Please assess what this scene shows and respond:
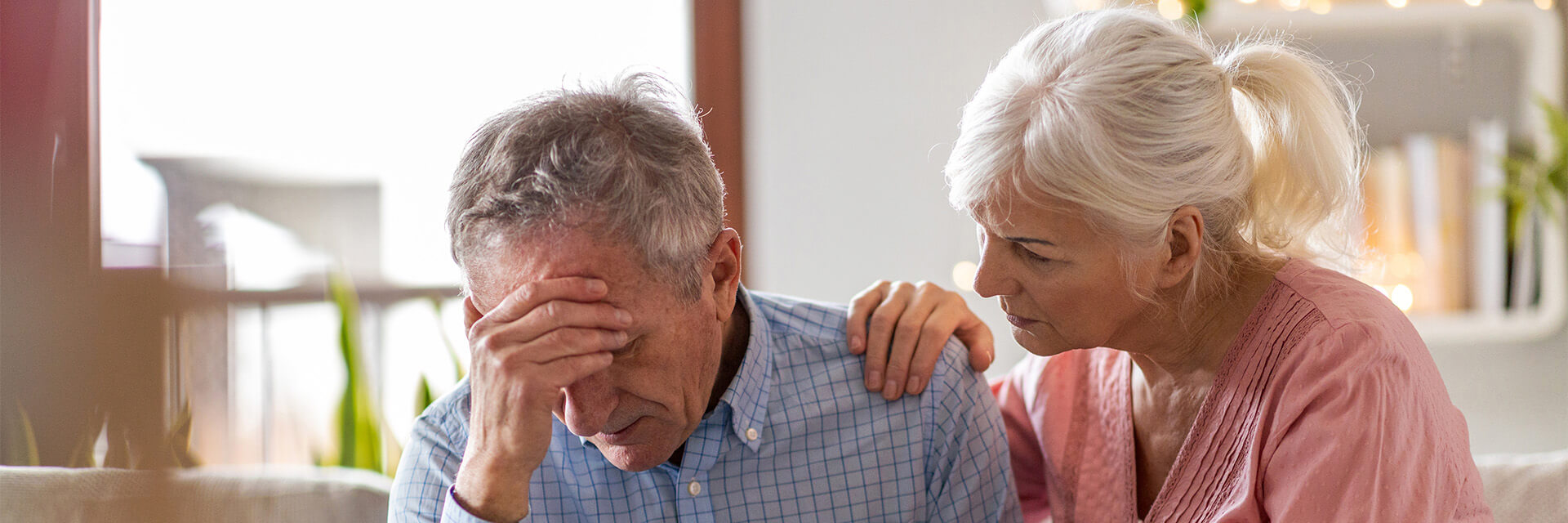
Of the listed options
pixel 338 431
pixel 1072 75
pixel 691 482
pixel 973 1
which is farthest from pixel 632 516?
pixel 973 1

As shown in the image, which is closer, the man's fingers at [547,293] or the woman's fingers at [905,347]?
the man's fingers at [547,293]

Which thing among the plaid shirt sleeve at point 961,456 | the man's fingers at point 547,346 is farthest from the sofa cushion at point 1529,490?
the man's fingers at point 547,346

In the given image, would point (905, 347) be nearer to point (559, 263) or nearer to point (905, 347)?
point (905, 347)

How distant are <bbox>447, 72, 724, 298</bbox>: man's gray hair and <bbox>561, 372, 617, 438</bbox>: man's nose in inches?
5.1

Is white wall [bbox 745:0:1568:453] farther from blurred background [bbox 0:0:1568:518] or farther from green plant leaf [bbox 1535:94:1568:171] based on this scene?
green plant leaf [bbox 1535:94:1568:171]

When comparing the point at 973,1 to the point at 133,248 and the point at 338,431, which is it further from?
the point at 133,248

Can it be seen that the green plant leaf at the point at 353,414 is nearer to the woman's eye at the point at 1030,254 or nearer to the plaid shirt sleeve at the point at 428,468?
the plaid shirt sleeve at the point at 428,468

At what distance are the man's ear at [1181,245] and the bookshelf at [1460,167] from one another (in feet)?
3.33

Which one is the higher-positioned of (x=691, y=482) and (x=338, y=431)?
(x=691, y=482)

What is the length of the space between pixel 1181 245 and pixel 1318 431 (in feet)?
0.88

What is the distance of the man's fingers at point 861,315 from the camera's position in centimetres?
133

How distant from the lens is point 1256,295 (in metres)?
1.27

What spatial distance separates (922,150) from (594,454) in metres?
1.41

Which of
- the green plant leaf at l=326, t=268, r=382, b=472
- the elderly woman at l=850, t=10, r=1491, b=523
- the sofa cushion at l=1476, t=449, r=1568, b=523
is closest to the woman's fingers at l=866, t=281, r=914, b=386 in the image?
the elderly woman at l=850, t=10, r=1491, b=523
